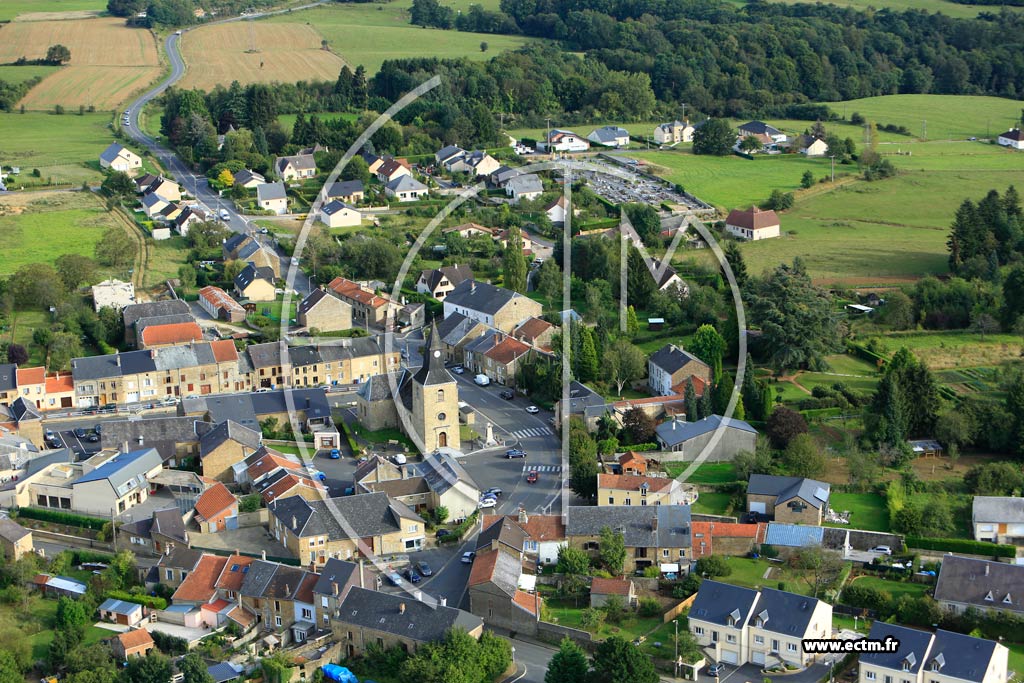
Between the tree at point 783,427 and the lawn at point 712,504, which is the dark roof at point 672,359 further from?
the lawn at point 712,504

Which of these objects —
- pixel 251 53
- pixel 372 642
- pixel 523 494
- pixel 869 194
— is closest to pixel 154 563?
pixel 372 642

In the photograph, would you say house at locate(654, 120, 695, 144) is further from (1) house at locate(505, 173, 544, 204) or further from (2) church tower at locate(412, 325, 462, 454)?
(2) church tower at locate(412, 325, 462, 454)

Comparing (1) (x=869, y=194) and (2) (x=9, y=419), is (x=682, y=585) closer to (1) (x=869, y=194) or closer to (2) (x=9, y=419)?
(2) (x=9, y=419)

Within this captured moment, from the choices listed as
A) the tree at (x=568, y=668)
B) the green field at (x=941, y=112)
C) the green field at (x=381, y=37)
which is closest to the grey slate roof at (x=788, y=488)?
the tree at (x=568, y=668)

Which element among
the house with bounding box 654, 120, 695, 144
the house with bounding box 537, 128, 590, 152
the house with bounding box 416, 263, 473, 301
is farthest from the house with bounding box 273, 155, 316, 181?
the house with bounding box 654, 120, 695, 144

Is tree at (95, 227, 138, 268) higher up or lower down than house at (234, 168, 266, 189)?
lower down

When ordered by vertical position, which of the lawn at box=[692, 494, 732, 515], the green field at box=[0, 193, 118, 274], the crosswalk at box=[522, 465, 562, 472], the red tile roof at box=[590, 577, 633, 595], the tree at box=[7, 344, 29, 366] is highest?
the green field at box=[0, 193, 118, 274]
